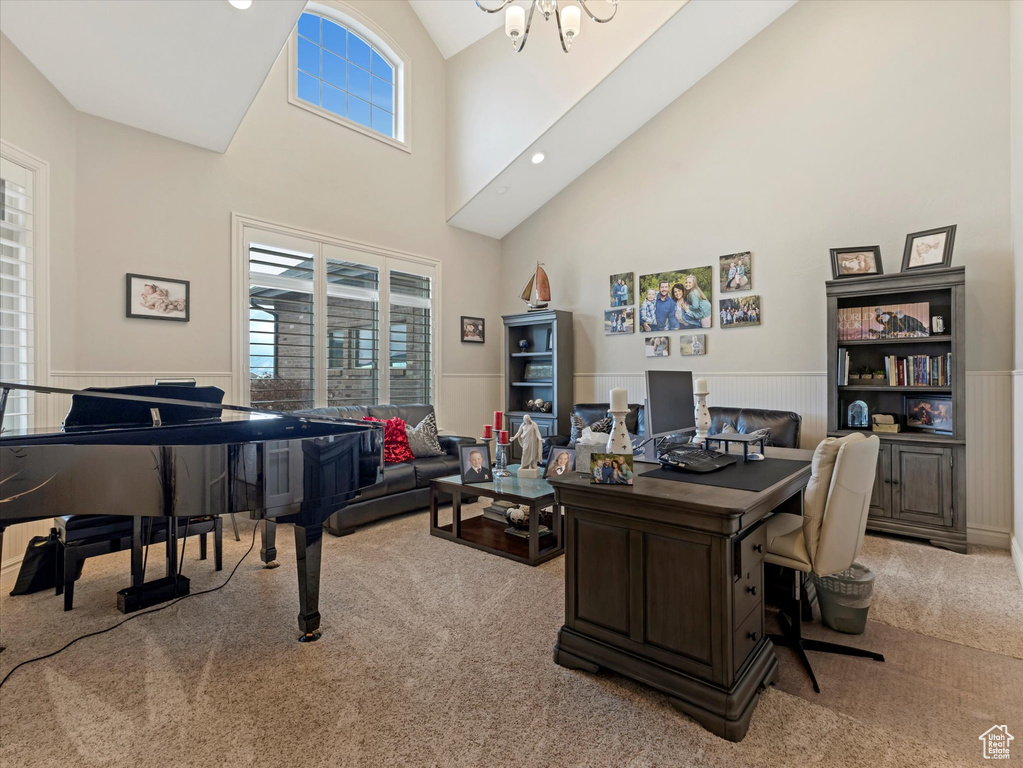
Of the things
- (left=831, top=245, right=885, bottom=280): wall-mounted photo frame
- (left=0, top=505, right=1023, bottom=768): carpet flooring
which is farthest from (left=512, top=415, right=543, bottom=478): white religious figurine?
(left=831, top=245, right=885, bottom=280): wall-mounted photo frame

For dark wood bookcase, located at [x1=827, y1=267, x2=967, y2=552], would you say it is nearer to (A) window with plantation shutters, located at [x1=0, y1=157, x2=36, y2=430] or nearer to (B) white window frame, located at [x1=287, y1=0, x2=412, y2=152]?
(B) white window frame, located at [x1=287, y1=0, x2=412, y2=152]

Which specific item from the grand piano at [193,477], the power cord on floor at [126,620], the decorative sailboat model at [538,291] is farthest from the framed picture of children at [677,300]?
the power cord on floor at [126,620]

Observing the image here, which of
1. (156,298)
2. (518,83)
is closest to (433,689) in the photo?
(156,298)

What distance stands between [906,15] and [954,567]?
13.4 ft

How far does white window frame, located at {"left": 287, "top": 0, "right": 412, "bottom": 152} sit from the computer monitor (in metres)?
4.30

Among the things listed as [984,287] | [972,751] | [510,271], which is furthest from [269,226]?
[984,287]

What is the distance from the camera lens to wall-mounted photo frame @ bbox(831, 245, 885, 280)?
3.83 m

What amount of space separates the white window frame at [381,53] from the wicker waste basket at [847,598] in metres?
5.37

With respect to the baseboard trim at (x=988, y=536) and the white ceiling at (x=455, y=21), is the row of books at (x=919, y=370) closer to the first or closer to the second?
the baseboard trim at (x=988, y=536)

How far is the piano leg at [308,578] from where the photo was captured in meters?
2.27

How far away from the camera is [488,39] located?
5473mm

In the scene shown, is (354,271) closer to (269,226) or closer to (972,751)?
(269,226)

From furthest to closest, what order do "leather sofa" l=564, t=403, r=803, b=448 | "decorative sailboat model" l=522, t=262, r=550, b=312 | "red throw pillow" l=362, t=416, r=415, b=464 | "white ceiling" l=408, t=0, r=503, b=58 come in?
1. "decorative sailboat model" l=522, t=262, r=550, b=312
2. "white ceiling" l=408, t=0, r=503, b=58
3. "red throw pillow" l=362, t=416, r=415, b=464
4. "leather sofa" l=564, t=403, r=803, b=448

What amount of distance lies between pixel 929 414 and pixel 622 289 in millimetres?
2860
